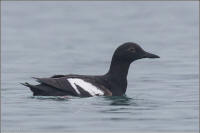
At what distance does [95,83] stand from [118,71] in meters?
0.87

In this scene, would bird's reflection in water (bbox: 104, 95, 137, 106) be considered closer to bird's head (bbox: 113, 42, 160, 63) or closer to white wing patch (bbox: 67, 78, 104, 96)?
white wing patch (bbox: 67, 78, 104, 96)

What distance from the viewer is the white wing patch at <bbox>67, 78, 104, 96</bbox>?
61.0 feet

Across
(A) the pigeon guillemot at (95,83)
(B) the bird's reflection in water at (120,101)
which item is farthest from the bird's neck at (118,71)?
(B) the bird's reflection in water at (120,101)

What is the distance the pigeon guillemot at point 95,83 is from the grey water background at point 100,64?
185 millimetres

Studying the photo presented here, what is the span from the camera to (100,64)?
27438 millimetres

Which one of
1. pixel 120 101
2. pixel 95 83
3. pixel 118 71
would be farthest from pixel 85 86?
pixel 118 71

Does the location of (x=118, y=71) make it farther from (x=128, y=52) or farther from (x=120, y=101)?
(x=120, y=101)

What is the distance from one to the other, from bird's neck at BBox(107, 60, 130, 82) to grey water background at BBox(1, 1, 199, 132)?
1.31ft

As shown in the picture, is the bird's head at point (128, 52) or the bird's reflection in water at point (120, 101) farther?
the bird's head at point (128, 52)

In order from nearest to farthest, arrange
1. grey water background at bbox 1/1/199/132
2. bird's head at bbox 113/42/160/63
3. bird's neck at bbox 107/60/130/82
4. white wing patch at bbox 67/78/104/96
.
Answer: grey water background at bbox 1/1/199/132
white wing patch at bbox 67/78/104/96
bird's head at bbox 113/42/160/63
bird's neck at bbox 107/60/130/82

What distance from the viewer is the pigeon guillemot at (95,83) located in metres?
18.5

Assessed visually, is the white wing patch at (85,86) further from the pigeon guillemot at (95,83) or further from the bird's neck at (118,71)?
the bird's neck at (118,71)

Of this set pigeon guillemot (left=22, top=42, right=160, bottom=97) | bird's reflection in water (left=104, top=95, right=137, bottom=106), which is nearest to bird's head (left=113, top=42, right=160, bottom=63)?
pigeon guillemot (left=22, top=42, right=160, bottom=97)

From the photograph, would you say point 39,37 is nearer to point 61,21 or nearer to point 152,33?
point 152,33
